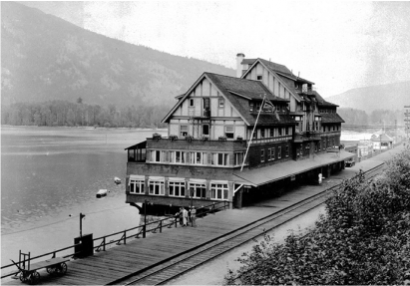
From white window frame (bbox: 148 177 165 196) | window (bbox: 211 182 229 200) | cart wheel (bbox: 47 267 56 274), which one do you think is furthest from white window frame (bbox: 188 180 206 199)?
cart wheel (bbox: 47 267 56 274)

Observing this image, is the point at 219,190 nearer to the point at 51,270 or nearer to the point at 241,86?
the point at 241,86

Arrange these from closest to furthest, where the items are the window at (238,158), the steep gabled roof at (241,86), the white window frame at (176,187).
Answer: the window at (238,158), the white window frame at (176,187), the steep gabled roof at (241,86)

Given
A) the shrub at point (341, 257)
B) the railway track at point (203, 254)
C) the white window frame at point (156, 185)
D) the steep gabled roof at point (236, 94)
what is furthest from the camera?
the steep gabled roof at point (236, 94)

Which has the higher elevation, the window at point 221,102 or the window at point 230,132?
the window at point 221,102

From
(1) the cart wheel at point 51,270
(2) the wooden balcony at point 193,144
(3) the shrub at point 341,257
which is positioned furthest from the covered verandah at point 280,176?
(1) the cart wheel at point 51,270

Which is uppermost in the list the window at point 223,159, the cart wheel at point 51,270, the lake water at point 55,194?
the window at point 223,159

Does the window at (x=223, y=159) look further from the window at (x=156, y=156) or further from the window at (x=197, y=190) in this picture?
the window at (x=156, y=156)

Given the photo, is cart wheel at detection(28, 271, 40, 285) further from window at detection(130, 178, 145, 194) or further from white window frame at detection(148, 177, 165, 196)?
window at detection(130, 178, 145, 194)

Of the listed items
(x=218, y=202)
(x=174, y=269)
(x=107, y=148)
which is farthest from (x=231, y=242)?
(x=107, y=148)

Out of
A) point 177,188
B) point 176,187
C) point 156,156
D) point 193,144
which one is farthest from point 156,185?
point 193,144

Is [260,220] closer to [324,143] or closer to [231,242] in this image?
[231,242]
